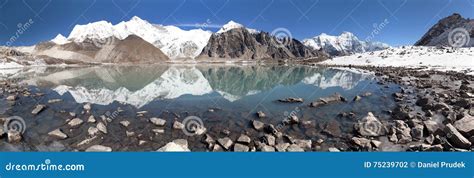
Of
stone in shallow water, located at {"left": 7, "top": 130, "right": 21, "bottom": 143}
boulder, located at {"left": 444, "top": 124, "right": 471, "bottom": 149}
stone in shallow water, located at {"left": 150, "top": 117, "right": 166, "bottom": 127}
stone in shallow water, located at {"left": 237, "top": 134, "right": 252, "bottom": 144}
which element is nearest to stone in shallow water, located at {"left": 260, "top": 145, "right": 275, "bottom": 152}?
stone in shallow water, located at {"left": 237, "top": 134, "right": 252, "bottom": 144}

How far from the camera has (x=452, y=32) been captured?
9844 cm

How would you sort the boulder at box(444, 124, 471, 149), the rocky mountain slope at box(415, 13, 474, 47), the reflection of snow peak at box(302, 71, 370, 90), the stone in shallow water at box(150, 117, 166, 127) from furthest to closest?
the rocky mountain slope at box(415, 13, 474, 47)
the reflection of snow peak at box(302, 71, 370, 90)
the stone in shallow water at box(150, 117, 166, 127)
the boulder at box(444, 124, 471, 149)

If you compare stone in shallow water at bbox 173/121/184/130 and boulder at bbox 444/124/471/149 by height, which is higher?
stone in shallow water at bbox 173/121/184/130

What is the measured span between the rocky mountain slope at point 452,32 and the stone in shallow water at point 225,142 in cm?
8369

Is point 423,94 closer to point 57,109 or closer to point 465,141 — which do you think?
point 465,141

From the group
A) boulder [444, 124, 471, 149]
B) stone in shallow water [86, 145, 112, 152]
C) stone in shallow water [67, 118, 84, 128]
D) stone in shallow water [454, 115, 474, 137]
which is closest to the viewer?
boulder [444, 124, 471, 149]

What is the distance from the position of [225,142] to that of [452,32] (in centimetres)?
11099

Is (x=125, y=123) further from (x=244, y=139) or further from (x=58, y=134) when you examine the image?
(x=244, y=139)

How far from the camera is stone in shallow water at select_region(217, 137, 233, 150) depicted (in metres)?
10.1

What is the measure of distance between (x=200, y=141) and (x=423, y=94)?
49.9 feet

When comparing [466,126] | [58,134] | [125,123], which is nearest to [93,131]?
[58,134]

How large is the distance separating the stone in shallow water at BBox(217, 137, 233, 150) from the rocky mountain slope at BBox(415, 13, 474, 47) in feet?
275

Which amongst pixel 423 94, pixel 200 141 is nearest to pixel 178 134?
pixel 200 141

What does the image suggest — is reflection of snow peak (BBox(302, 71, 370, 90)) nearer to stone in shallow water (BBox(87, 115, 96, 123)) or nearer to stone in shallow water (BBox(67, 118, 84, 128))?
stone in shallow water (BBox(87, 115, 96, 123))
